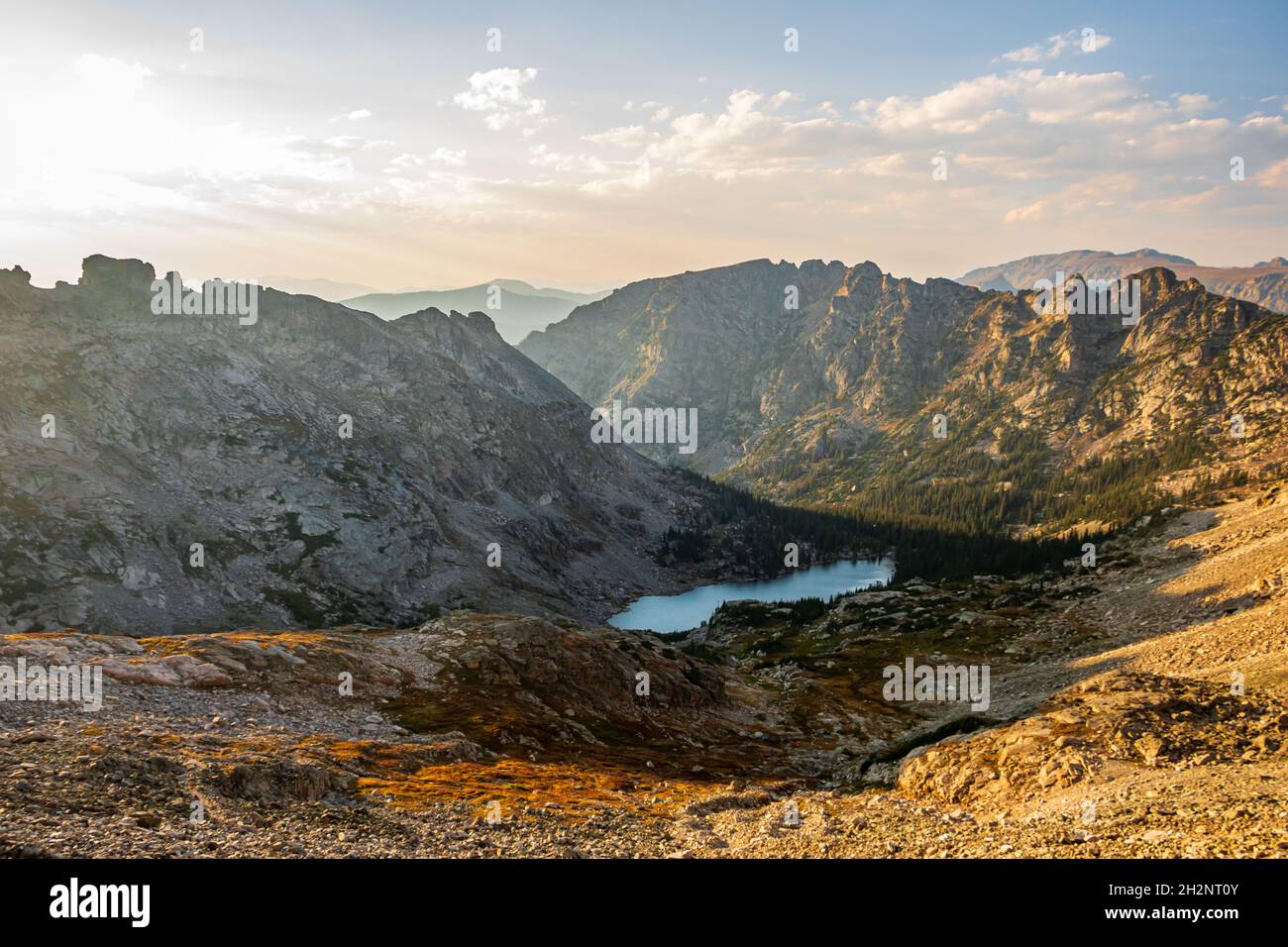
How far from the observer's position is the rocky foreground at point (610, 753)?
25.7 meters

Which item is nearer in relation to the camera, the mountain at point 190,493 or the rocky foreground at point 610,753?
the rocky foreground at point 610,753

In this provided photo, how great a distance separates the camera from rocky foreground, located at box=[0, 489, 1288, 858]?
25734 mm

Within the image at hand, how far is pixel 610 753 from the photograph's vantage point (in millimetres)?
55031

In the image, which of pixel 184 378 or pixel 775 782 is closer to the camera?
pixel 775 782

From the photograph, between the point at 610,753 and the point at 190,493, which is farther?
the point at 190,493

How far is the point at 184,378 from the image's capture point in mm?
165000

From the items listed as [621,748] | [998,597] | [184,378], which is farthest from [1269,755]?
[184,378]

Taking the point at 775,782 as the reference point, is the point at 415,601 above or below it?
below

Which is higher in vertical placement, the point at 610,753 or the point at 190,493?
the point at 190,493

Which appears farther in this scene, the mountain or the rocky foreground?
the mountain

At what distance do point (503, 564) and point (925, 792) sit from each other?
508 ft
